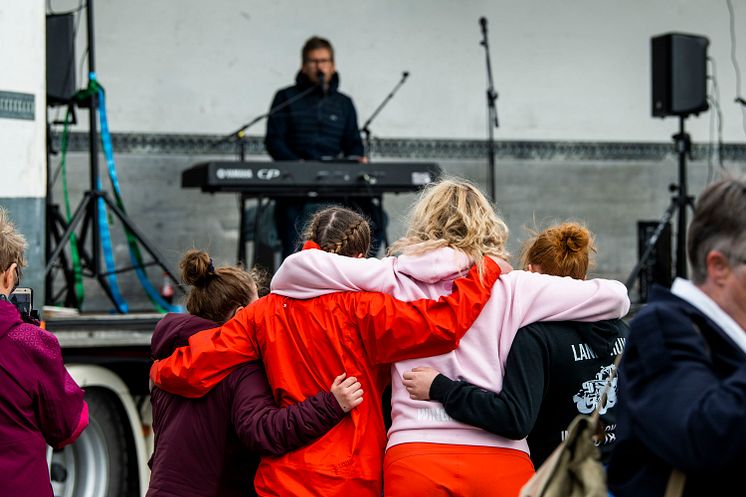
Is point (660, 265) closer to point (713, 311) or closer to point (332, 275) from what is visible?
point (332, 275)

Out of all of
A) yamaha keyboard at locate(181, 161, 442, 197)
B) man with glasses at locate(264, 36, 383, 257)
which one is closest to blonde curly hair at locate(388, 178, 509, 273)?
yamaha keyboard at locate(181, 161, 442, 197)

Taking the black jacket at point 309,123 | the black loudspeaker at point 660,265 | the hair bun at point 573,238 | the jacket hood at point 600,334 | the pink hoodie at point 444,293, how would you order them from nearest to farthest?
1. the pink hoodie at point 444,293
2. the jacket hood at point 600,334
3. the hair bun at point 573,238
4. the black jacket at point 309,123
5. the black loudspeaker at point 660,265

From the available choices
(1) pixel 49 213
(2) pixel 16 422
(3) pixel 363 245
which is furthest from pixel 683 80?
(2) pixel 16 422

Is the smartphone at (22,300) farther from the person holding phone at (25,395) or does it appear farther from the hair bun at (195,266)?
the hair bun at (195,266)

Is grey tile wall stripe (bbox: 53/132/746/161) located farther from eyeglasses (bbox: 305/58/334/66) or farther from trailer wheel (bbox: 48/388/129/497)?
trailer wheel (bbox: 48/388/129/497)

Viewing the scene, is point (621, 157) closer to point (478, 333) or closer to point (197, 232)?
point (197, 232)

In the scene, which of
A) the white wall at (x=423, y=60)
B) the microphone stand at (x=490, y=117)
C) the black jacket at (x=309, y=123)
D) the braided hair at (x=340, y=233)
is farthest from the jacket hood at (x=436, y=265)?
the white wall at (x=423, y=60)

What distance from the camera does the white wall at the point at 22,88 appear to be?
4336 millimetres

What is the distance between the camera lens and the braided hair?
2877 mm

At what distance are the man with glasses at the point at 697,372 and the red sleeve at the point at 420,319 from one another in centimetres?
76

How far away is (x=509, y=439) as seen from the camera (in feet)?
8.63

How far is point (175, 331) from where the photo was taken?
3057 millimetres

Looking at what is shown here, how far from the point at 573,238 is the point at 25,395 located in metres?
1.48

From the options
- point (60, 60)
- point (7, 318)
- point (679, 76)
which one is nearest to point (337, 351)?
point (7, 318)
